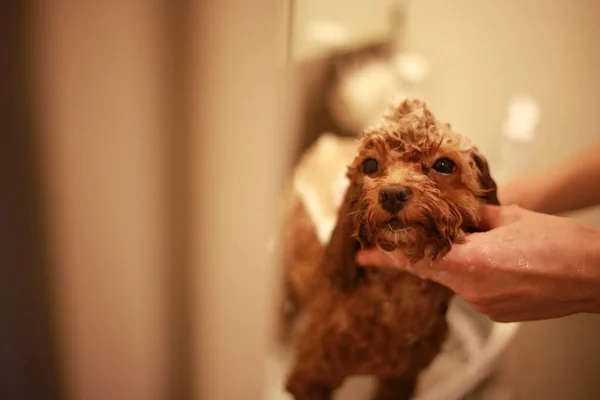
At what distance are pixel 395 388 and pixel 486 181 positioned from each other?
11.4 inches

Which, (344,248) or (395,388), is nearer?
(344,248)

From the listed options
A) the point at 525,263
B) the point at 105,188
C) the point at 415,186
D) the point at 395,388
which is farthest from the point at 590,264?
the point at 105,188

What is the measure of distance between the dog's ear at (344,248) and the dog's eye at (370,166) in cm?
2

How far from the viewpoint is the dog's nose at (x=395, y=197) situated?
0.43 m

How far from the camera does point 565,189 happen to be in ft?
1.78

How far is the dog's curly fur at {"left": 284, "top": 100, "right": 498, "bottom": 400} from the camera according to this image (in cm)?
45

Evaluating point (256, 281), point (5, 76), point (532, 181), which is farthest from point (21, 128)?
point (532, 181)

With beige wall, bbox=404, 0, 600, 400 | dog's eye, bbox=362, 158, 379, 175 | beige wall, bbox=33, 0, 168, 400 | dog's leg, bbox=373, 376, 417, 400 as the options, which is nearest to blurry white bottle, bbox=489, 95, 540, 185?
beige wall, bbox=404, 0, 600, 400

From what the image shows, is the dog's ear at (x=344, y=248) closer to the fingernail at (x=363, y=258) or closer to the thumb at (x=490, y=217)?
the fingernail at (x=363, y=258)

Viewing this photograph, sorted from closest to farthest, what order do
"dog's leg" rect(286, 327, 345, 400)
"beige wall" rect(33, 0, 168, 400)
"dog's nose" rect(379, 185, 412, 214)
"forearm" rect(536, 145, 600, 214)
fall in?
"beige wall" rect(33, 0, 168, 400) → "dog's nose" rect(379, 185, 412, 214) → "forearm" rect(536, 145, 600, 214) → "dog's leg" rect(286, 327, 345, 400)

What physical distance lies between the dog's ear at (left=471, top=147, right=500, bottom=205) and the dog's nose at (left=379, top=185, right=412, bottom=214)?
0.10 metres

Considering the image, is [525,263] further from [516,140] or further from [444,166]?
[516,140]

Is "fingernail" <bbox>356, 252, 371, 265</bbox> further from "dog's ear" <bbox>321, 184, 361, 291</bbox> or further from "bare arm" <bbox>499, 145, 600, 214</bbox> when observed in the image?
"bare arm" <bbox>499, 145, 600, 214</bbox>

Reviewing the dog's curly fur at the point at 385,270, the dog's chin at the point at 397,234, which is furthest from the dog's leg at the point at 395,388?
the dog's chin at the point at 397,234
